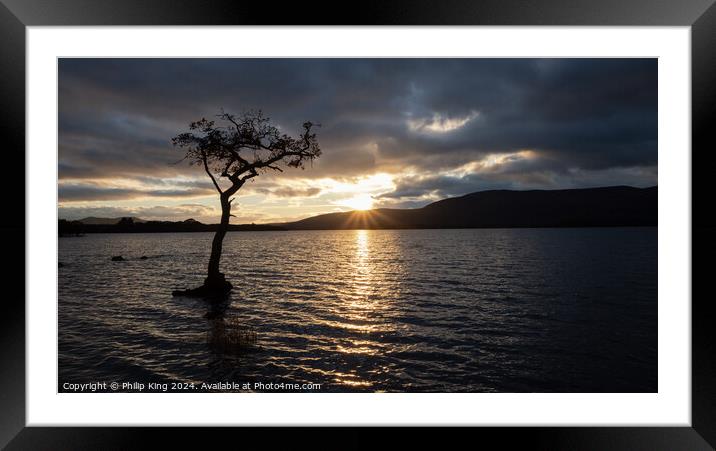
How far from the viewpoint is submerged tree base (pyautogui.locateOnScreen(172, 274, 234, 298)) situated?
17.3 m

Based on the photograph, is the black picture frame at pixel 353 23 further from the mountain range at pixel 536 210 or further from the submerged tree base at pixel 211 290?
the mountain range at pixel 536 210

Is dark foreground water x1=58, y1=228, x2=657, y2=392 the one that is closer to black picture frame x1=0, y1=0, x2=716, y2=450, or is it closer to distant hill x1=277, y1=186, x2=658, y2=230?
black picture frame x1=0, y1=0, x2=716, y2=450

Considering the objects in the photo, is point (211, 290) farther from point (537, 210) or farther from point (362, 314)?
point (537, 210)

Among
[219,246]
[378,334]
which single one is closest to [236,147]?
[219,246]

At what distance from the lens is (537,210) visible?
427 ft

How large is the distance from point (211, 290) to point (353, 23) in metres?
16.0

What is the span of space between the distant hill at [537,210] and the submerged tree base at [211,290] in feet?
318

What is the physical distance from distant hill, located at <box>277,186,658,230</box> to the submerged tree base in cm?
9693

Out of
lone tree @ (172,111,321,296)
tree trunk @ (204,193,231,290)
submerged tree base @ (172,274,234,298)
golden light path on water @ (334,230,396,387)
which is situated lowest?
golden light path on water @ (334,230,396,387)

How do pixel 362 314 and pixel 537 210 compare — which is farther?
pixel 537 210

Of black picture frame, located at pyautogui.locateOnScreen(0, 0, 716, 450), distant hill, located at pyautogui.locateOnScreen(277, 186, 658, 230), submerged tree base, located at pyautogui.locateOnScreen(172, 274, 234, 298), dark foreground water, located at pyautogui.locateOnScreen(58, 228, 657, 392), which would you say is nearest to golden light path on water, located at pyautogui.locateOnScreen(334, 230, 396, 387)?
dark foreground water, located at pyautogui.locateOnScreen(58, 228, 657, 392)
